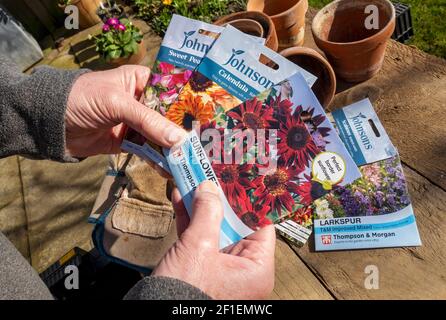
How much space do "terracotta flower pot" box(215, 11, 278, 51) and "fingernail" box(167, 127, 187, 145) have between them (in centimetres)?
39

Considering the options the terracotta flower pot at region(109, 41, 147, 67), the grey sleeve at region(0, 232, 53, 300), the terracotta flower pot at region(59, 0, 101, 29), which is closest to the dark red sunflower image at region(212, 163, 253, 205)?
the grey sleeve at region(0, 232, 53, 300)

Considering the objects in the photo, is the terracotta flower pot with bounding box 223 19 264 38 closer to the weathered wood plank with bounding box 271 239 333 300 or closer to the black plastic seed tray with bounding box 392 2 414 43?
the weathered wood plank with bounding box 271 239 333 300

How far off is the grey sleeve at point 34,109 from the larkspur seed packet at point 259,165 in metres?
0.35

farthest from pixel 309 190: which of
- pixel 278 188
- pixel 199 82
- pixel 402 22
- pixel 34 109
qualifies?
pixel 402 22

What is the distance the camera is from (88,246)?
2047 millimetres

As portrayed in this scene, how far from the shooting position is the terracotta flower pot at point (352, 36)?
3.43ft

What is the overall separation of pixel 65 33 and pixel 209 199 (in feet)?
9.81

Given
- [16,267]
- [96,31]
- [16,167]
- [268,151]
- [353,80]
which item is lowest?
[16,167]

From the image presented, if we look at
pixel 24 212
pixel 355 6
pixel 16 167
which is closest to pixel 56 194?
pixel 24 212

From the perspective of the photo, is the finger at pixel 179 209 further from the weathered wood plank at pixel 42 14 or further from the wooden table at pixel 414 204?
the weathered wood plank at pixel 42 14

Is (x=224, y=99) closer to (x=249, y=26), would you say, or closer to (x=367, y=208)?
(x=249, y=26)

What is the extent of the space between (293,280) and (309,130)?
39 centimetres

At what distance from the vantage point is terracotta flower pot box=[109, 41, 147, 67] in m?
2.54

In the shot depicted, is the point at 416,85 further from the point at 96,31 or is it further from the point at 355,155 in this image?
the point at 96,31
